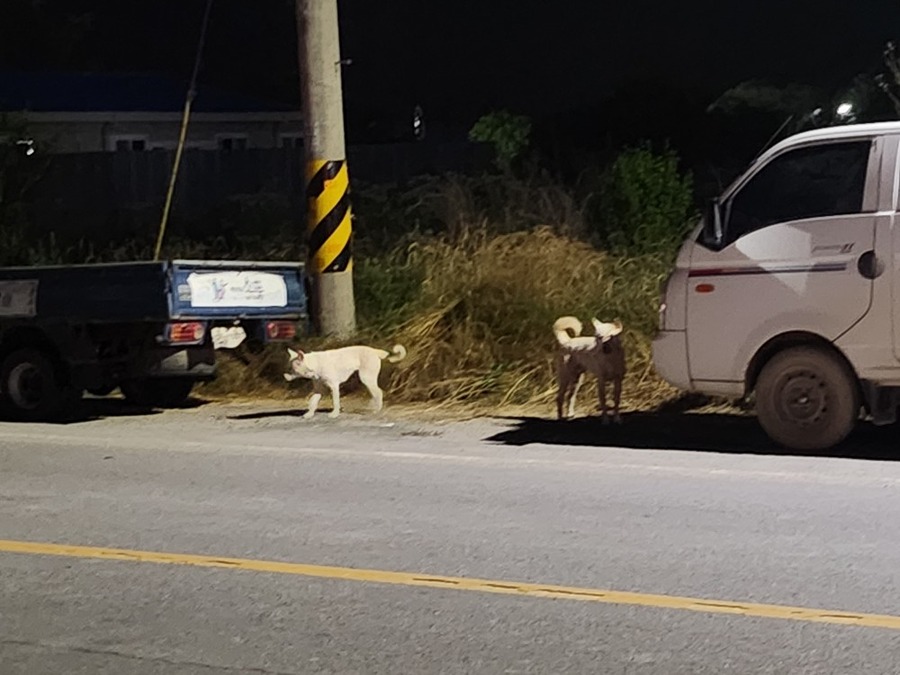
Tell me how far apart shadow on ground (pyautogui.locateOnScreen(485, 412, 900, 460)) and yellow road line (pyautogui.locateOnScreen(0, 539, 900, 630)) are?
4031 millimetres

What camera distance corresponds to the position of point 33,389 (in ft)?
44.8

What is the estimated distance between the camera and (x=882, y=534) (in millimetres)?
7801

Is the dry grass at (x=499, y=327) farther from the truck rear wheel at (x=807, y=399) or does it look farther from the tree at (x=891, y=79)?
the tree at (x=891, y=79)

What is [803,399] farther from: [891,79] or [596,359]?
[891,79]

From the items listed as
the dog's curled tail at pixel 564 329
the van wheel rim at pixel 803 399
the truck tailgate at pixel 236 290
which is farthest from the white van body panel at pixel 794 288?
the truck tailgate at pixel 236 290

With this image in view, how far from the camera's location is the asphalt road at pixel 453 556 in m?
6.07

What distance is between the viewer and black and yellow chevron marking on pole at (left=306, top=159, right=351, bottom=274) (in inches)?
579

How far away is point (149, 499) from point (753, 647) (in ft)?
14.8

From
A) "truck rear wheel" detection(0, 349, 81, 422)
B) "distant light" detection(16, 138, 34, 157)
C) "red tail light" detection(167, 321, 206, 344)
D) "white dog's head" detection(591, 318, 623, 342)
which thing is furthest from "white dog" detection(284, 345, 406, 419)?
"distant light" detection(16, 138, 34, 157)

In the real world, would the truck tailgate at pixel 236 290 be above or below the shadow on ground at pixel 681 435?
above

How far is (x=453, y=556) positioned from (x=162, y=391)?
743 cm

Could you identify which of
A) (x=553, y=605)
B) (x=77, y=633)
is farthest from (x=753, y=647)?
(x=77, y=633)

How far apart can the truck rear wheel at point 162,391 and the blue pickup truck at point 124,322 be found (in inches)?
15.4

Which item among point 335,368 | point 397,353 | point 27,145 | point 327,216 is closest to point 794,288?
point 335,368
